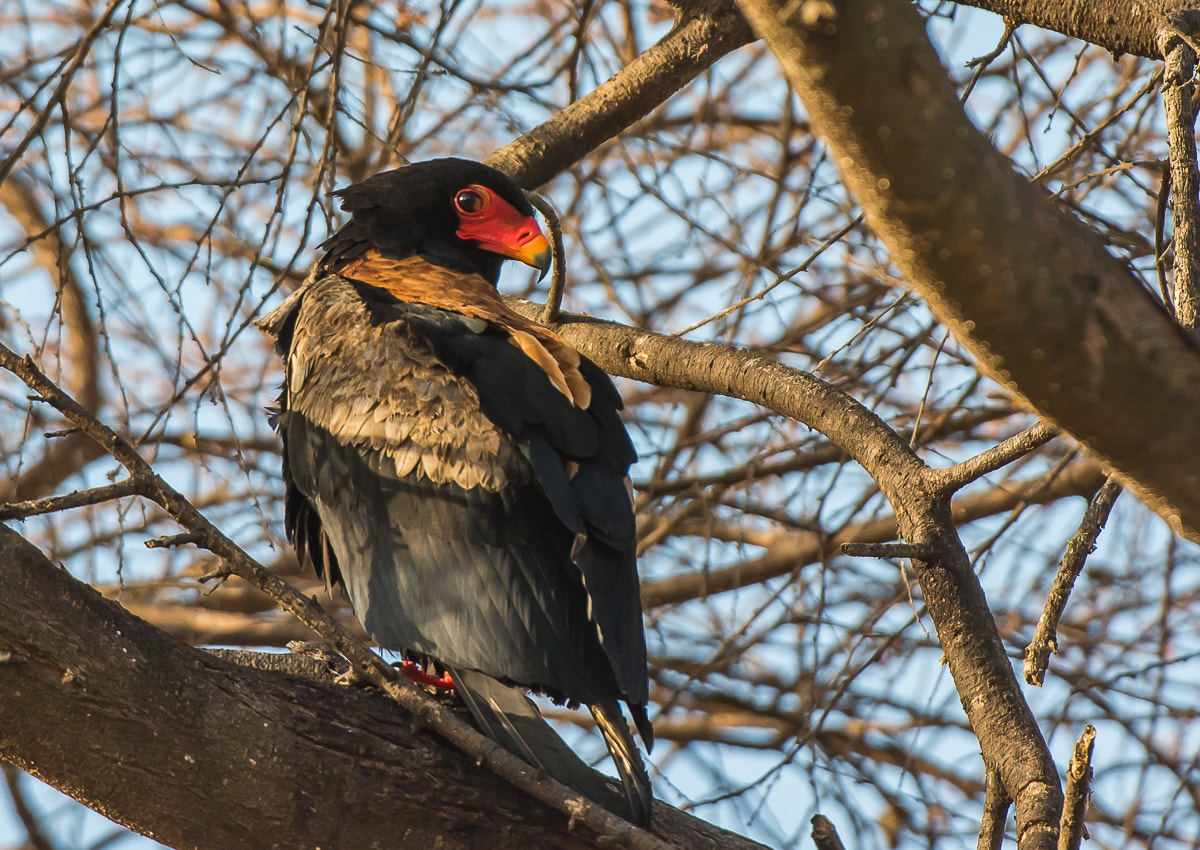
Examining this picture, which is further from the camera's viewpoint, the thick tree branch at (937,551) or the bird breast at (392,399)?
the bird breast at (392,399)

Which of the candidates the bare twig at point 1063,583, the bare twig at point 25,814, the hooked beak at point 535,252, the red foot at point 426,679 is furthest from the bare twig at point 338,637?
the bare twig at point 25,814

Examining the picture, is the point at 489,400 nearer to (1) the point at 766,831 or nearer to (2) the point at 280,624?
(1) the point at 766,831

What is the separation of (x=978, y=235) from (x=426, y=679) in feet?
6.04

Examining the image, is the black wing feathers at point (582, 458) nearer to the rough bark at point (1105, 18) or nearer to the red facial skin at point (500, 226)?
the red facial skin at point (500, 226)

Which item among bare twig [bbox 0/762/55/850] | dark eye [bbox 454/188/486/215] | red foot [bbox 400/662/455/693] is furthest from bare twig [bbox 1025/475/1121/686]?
bare twig [bbox 0/762/55/850]

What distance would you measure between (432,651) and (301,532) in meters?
0.75

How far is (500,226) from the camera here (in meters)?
3.60

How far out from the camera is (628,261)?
537cm

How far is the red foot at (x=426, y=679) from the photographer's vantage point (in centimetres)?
266

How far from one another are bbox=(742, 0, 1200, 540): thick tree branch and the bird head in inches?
96.1

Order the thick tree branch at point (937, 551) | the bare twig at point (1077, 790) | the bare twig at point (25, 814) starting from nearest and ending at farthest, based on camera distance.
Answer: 1. the bare twig at point (1077, 790)
2. the thick tree branch at point (937, 551)
3. the bare twig at point (25, 814)

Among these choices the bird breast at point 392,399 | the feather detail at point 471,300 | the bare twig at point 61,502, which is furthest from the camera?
the feather detail at point 471,300

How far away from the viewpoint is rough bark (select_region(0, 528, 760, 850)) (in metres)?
1.83

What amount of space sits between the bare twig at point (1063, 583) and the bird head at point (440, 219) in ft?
5.92
